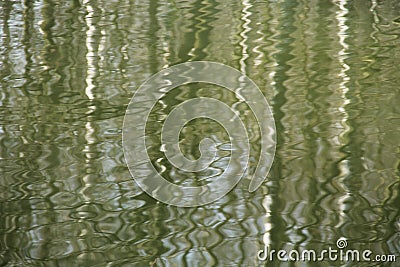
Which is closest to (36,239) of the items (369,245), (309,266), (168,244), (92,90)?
(168,244)

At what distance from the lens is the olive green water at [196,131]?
6.55ft

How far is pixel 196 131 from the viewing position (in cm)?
269

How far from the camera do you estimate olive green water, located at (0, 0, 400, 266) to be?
6.55 feet

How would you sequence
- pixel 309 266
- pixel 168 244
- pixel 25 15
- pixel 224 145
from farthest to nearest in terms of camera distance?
pixel 25 15, pixel 224 145, pixel 168 244, pixel 309 266

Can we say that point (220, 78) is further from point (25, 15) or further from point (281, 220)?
point (25, 15)

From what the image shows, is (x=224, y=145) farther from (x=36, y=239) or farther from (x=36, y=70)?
(x=36, y=70)

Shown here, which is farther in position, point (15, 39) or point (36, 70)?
point (15, 39)

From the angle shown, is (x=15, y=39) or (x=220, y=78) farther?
(x=15, y=39)

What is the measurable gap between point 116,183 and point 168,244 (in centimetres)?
42

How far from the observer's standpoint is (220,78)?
10.4 ft

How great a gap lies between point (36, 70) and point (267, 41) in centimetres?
111

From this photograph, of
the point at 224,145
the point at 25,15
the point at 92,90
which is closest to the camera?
the point at 224,145

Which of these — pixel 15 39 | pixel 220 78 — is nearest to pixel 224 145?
pixel 220 78

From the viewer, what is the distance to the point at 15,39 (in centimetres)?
374
